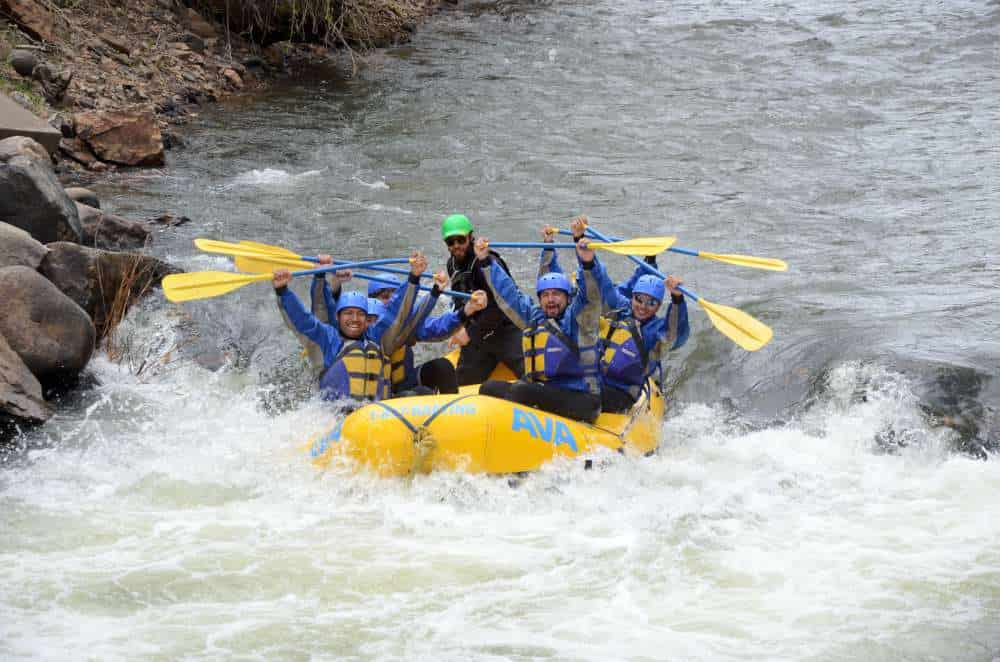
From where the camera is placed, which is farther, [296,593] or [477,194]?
[477,194]

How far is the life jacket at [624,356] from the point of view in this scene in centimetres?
645

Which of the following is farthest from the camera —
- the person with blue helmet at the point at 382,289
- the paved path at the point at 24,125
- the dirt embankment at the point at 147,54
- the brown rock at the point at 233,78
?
the brown rock at the point at 233,78

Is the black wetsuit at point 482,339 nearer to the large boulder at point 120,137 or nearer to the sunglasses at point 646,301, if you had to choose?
the sunglasses at point 646,301

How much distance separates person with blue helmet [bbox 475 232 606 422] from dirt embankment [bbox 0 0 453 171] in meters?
5.97

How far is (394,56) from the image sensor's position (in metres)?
15.5

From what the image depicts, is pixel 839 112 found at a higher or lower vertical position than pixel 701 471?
higher

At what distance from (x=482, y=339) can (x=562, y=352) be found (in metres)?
0.80

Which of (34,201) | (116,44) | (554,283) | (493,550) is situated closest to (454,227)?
(554,283)

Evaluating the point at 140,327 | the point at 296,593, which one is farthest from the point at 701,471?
the point at 140,327

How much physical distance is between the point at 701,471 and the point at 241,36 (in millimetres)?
10234

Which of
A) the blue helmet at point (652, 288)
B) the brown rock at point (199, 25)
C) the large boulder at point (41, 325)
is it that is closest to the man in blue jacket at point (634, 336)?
the blue helmet at point (652, 288)

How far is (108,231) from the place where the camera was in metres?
8.76

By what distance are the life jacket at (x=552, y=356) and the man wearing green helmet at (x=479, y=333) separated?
1.72ft

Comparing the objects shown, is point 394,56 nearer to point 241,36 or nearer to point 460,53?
point 460,53
